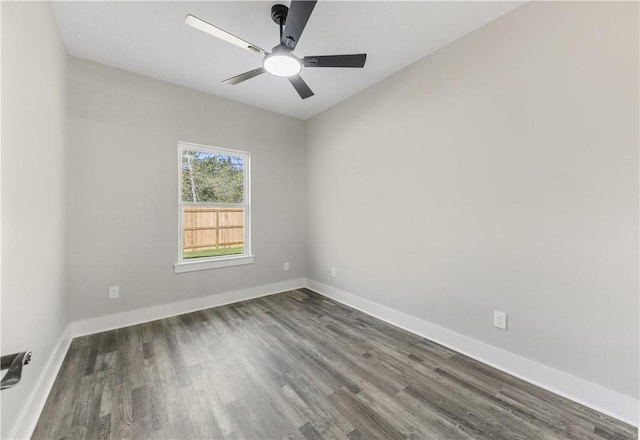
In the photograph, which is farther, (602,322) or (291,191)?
(291,191)

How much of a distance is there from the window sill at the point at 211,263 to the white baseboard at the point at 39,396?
112cm

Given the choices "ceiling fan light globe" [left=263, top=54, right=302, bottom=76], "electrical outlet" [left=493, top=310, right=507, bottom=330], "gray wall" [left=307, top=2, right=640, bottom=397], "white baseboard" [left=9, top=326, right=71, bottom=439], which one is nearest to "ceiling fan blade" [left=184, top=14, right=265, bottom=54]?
"ceiling fan light globe" [left=263, top=54, right=302, bottom=76]

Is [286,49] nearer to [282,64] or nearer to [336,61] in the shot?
[282,64]

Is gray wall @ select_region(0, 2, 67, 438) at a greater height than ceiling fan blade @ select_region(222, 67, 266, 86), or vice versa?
ceiling fan blade @ select_region(222, 67, 266, 86)

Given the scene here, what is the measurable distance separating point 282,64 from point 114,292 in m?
2.79

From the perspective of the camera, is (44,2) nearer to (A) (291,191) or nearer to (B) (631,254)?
(A) (291,191)

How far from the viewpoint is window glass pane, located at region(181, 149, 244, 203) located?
3.25 m

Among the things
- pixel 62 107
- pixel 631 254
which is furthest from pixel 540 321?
pixel 62 107

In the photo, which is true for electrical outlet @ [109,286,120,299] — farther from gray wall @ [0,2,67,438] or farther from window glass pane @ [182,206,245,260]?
window glass pane @ [182,206,245,260]

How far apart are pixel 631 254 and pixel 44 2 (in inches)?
160

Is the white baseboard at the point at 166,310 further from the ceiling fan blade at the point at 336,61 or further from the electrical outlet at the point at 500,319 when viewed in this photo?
the ceiling fan blade at the point at 336,61

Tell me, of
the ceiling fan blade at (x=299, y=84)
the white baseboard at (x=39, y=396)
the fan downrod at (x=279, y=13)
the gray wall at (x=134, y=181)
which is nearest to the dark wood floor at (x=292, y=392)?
the white baseboard at (x=39, y=396)

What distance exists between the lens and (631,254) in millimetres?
1520

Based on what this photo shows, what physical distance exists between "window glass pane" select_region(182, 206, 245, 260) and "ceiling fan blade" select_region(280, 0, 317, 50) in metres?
2.28
